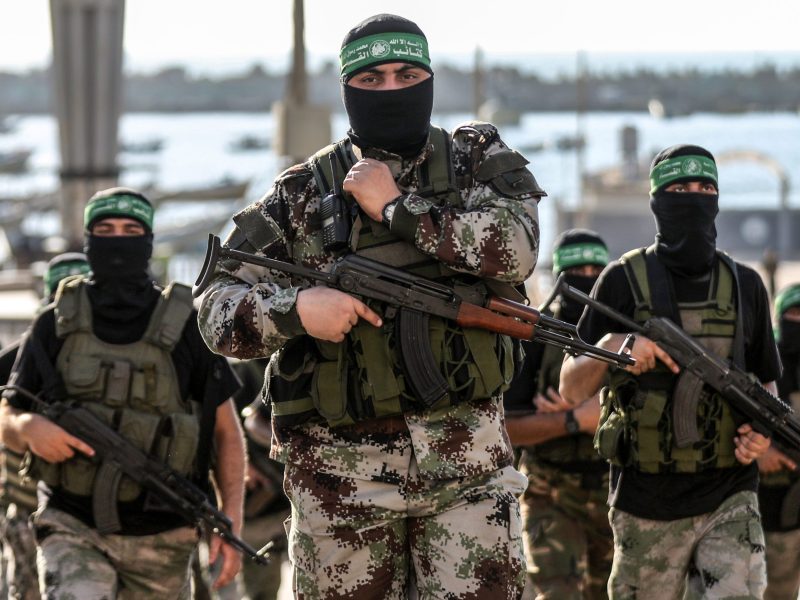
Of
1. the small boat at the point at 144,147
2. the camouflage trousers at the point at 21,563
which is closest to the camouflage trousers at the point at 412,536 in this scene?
the camouflage trousers at the point at 21,563

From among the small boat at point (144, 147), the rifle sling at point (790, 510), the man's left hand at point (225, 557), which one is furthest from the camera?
the small boat at point (144, 147)

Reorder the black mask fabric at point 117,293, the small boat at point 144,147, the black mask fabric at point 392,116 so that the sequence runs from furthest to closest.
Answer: the small boat at point 144,147, the black mask fabric at point 117,293, the black mask fabric at point 392,116

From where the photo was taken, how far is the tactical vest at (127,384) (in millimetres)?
5523

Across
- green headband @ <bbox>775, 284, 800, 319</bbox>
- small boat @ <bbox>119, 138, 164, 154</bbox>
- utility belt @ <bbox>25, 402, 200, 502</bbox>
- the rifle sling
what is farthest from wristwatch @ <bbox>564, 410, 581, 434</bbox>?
small boat @ <bbox>119, 138, 164, 154</bbox>

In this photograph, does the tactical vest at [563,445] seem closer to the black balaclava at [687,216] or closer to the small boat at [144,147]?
the black balaclava at [687,216]

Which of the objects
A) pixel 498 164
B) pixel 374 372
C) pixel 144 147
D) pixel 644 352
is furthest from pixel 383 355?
pixel 144 147

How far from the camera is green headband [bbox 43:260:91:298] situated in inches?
275

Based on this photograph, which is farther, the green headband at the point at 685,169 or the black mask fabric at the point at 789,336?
the black mask fabric at the point at 789,336

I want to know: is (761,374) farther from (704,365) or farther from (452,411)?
(452,411)

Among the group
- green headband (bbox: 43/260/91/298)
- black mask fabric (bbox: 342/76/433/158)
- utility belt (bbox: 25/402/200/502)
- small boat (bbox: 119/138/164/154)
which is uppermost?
black mask fabric (bbox: 342/76/433/158)

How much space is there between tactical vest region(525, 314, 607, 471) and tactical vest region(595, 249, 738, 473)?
1.22 meters

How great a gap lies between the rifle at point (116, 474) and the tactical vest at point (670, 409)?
4.40 feet

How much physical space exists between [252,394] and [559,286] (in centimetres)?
286

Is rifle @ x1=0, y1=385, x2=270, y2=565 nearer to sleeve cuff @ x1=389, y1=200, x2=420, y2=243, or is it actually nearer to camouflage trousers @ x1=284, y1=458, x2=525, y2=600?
camouflage trousers @ x1=284, y1=458, x2=525, y2=600
